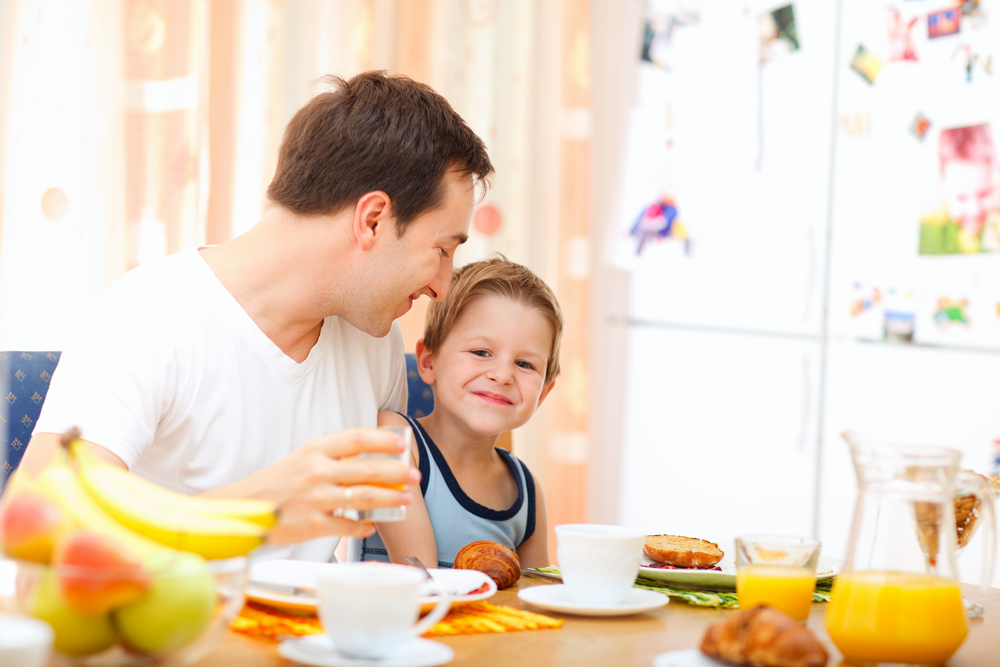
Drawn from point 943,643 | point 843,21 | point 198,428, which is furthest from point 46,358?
point 843,21

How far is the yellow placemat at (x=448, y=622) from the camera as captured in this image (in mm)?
834

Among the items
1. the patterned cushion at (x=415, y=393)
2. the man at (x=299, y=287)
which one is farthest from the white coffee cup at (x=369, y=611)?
the patterned cushion at (x=415, y=393)

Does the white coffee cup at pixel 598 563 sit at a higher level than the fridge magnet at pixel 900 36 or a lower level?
lower

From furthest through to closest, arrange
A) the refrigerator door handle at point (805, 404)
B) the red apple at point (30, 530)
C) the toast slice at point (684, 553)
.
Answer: the refrigerator door handle at point (805, 404), the toast slice at point (684, 553), the red apple at point (30, 530)

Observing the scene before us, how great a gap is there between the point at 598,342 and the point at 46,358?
2.23 meters

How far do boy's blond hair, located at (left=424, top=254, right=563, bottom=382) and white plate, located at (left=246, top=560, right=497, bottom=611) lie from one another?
0.60m

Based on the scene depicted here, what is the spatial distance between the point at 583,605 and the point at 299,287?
26.9 inches

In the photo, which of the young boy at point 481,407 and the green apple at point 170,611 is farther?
the young boy at point 481,407

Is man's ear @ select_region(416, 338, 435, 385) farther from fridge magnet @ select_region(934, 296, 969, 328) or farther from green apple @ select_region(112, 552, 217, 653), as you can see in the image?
fridge magnet @ select_region(934, 296, 969, 328)

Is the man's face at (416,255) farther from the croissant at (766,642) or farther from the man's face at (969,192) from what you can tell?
the man's face at (969,192)

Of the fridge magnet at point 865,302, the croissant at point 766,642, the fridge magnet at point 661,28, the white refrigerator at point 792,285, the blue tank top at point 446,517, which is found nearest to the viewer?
the croissant at point 766,642

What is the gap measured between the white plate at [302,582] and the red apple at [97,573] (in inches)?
10.5

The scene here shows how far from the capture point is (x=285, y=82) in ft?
8.61

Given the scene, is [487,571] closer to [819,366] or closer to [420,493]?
[420,493]
